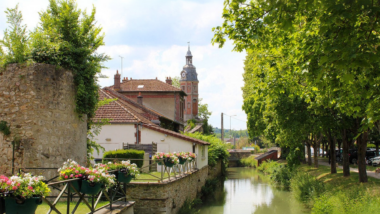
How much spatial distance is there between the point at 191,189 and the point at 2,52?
12683 millimetres

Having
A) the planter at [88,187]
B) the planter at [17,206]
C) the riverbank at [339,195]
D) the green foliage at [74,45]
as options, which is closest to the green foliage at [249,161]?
the riverbank at [339,195]

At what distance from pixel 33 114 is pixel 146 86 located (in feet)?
94.9

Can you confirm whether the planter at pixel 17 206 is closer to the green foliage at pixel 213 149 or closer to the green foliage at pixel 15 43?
the green foliage at pixel 15 43

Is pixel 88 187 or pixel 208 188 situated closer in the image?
pixel 88 187

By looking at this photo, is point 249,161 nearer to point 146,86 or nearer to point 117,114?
point 146,86

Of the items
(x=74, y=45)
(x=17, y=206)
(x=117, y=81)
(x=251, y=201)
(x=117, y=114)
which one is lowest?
(x=251, y=201)

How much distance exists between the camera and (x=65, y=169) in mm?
8078

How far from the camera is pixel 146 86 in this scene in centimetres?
4062

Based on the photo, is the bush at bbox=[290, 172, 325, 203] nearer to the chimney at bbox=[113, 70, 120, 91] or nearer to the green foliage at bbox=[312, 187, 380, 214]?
the green foliage at bbox=[312, 187, 380, 214]

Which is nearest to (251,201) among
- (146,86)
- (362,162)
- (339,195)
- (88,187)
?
(362,162)

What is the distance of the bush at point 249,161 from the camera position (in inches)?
2229

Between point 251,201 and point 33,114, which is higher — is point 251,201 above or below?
below

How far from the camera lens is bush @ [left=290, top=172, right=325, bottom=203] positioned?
1909 centimetres

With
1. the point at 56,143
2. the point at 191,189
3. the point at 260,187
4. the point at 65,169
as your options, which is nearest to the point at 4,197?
the point at 65,169
